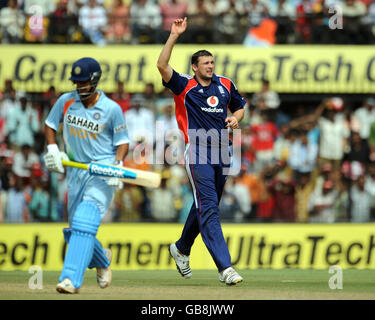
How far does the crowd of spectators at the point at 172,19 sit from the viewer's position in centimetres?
1775

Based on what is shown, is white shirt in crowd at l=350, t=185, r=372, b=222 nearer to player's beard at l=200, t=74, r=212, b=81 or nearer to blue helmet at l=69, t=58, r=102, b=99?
player's beard at l=200, t=74, r=212, b=81

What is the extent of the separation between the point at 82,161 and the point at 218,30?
9373 millimetres

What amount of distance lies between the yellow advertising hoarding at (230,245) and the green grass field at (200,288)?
10.9 ft

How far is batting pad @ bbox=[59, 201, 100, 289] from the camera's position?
8297mm

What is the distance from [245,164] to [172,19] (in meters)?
3.52

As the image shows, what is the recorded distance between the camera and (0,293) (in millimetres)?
8719

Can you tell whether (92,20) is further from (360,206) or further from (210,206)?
(210,206)

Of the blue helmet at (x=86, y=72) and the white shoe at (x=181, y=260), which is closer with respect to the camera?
the blue helmet at (x=86, y=72)

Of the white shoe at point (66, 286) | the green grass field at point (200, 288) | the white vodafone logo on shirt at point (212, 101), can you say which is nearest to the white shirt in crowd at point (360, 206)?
the green grass field at point (200, 288)

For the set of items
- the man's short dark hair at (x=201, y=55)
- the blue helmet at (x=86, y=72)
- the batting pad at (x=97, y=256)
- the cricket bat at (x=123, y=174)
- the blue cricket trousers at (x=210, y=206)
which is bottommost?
the batting pad at (x=97, y=256)

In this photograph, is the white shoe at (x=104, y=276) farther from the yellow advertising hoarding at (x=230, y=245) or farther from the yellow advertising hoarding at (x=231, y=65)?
the yellow advertising hoarding at (x=231, y=65)

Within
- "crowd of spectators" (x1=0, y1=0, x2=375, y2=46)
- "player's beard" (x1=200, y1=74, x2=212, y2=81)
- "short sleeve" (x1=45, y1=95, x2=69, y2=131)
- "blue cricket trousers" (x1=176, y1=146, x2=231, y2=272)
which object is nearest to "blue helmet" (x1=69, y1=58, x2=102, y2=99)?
"short sleeve" (x1=45, y1=95, x2=69, y2=131)

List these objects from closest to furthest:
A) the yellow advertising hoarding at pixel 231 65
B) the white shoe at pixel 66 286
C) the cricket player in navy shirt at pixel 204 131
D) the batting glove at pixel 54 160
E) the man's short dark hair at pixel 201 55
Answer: the white shoe at pixel 66 286
the batting glove at pixel 54 160
the cricket player in navy shirt at pixel 204 131
the man's short dark hair at pixel 201 55
the yellow advertising hoarding at pixel 231 65

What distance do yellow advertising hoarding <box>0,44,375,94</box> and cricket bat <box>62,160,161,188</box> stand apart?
28.7 feet
